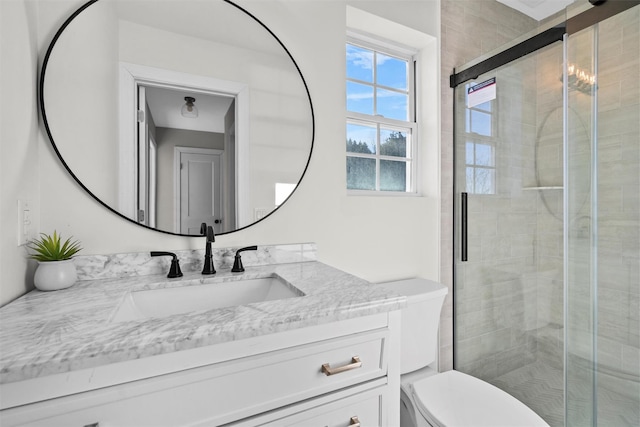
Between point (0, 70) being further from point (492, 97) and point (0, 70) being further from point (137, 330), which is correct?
point (492, 97)

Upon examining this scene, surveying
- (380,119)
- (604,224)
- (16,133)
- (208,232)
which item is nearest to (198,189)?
→ (208,232)

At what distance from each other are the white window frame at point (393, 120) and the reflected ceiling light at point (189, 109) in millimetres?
837

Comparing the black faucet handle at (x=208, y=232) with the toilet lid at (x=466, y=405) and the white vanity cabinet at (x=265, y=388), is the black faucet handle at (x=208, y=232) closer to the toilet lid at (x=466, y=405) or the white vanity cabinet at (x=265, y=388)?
the white vanity cabinet at (x=265, y=388)

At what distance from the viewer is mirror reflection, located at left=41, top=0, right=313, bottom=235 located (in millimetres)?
1079

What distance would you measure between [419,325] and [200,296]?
1.00m

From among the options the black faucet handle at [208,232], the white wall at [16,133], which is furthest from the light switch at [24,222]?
the black faucet handle at [208,232]

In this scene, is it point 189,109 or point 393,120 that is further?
point 393,120

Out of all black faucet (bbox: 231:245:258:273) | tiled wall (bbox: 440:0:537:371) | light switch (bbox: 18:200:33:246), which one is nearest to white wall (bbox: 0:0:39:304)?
light switch (bbox: 18:200:33:246)

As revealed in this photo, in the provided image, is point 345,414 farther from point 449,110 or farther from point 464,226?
point 449,110

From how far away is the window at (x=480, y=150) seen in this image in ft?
5.92

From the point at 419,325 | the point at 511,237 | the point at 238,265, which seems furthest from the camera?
the point at 511,237

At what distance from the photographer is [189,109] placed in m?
1.23

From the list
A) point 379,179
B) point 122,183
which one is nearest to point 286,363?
point 122,183

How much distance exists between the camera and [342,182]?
156 centimetres
